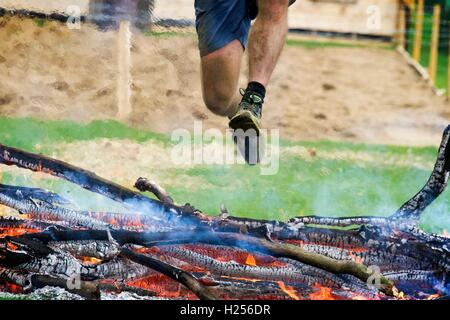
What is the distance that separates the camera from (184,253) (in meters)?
4.05

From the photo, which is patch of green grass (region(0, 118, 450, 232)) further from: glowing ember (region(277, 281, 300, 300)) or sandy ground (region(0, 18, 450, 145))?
glowing ember (region(277, 281, 300, 300))

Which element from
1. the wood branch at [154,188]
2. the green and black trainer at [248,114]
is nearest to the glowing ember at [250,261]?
the wood branch at [154,188]

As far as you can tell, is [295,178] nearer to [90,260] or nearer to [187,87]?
[187,87]

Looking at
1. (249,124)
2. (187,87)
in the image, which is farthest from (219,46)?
(249,124)

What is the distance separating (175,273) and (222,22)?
127 centimetres

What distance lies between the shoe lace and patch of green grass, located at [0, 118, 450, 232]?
39cm

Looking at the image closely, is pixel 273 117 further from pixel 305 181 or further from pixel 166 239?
pixel 166 239

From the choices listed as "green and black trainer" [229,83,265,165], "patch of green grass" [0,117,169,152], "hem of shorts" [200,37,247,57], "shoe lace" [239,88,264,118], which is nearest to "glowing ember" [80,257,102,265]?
"patch of green grass" [0,117,169,152]

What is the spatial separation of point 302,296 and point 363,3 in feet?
5.23

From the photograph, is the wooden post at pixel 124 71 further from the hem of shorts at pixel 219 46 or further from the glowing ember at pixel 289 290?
the glowing ember at pixel 289 290

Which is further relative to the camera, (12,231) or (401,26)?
(401,26)

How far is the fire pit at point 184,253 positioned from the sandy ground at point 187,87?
35 centimetres

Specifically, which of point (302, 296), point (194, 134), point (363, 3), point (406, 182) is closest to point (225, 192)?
point (194, 134)

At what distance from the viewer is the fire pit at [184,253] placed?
3.98 m
